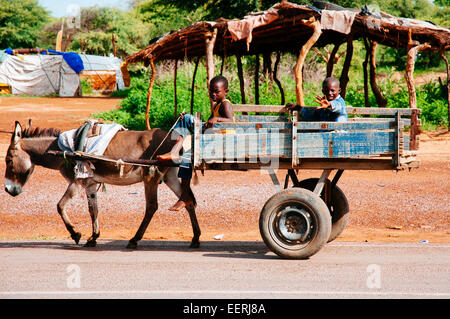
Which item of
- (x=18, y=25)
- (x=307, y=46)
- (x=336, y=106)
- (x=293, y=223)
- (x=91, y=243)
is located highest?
(x=18, y=25)

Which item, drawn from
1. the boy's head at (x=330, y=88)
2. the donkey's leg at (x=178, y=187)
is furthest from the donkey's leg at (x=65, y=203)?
the boy's head at (x=330, y=88)

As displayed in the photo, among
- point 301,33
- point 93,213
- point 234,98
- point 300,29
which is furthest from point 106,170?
point 234,98

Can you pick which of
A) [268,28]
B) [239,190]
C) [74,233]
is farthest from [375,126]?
[268,28]

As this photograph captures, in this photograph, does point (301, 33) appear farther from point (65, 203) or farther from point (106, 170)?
point (65, 203)

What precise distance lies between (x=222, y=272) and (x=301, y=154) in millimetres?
1472

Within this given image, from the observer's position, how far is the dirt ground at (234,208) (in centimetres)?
887

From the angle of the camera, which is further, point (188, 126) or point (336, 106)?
point (188, 126)

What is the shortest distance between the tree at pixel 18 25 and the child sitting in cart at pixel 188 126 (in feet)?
148

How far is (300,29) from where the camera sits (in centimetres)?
1405

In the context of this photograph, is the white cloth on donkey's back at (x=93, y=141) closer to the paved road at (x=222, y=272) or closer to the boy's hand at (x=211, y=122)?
the paved road at (x=222, y=272)

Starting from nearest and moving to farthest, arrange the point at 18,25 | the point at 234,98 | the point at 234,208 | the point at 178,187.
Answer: the point at 178,187 < the point at 234,208 < the point at 234,98 < the point at 18,25

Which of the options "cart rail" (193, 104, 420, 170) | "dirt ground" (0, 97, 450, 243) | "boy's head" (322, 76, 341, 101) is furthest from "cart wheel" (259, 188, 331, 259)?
"dirt ground" (0, 97, 450, 243)

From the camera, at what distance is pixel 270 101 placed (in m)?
19.5

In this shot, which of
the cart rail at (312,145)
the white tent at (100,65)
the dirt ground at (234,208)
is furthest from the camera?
the white tent at (100,65)
